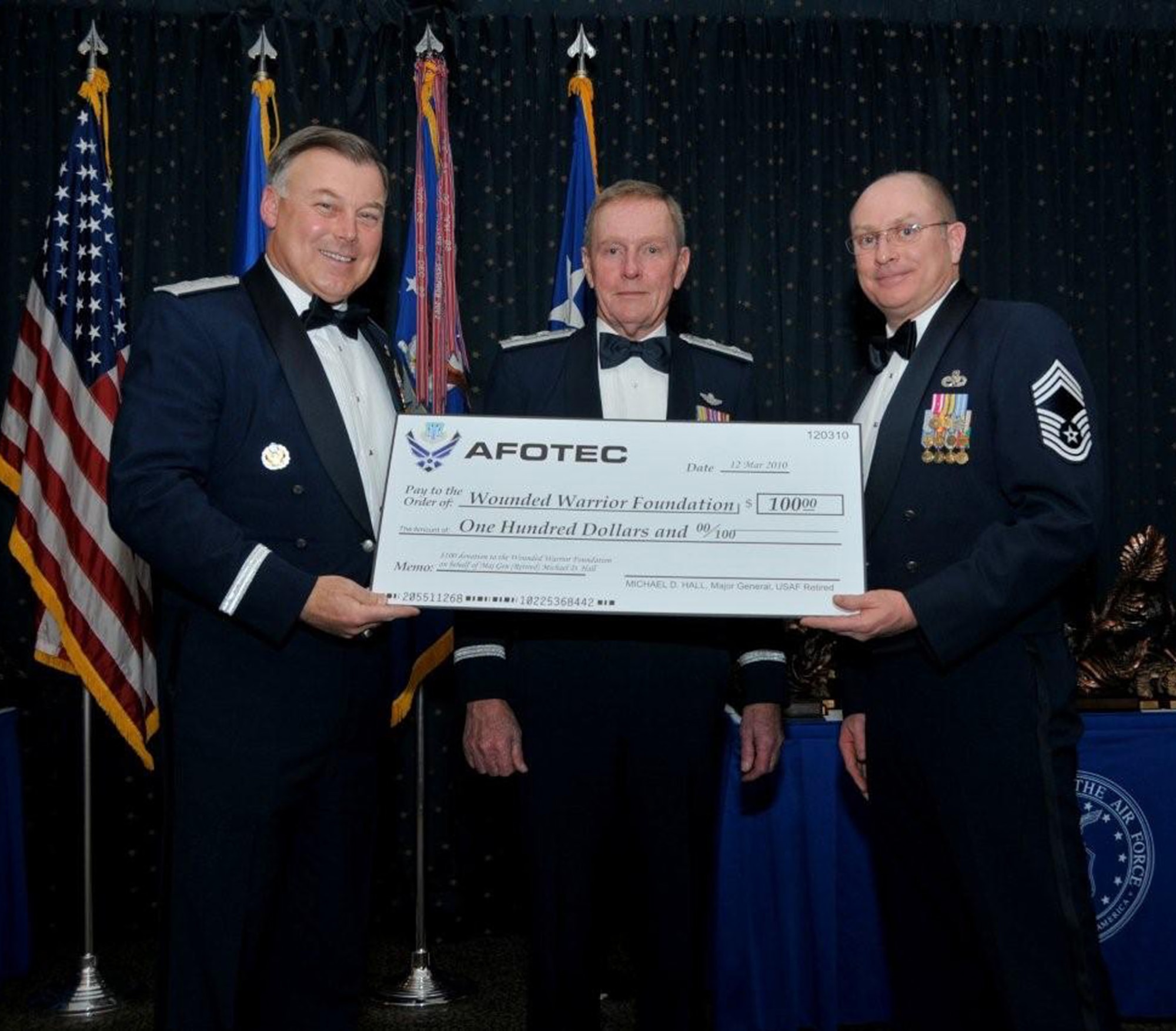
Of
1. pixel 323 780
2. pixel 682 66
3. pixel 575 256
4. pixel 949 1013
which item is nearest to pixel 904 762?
pixel 949 1013

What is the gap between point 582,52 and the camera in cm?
459

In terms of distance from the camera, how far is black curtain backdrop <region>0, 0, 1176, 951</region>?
466 centimetres

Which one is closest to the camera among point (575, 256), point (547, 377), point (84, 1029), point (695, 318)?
point (547, 377)

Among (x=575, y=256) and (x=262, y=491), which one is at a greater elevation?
(x=575, y=256)

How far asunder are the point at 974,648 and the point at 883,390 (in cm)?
63

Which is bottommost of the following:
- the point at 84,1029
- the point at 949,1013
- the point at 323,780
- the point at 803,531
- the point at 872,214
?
the point at 84,1029

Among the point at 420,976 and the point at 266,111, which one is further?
the point at 266,111

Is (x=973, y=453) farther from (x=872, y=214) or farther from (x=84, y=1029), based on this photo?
(x=84, y=1029)

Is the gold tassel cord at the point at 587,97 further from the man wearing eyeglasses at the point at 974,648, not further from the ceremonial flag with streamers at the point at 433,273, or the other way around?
the man wearing eyeglasses at the point at 974,648

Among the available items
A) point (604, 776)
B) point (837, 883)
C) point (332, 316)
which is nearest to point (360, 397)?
point (332, 316)

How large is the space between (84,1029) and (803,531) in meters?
2.75

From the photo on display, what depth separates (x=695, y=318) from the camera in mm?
4848

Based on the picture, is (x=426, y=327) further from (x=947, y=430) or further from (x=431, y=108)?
(x=947, y=430)

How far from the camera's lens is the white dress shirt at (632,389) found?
285cm
